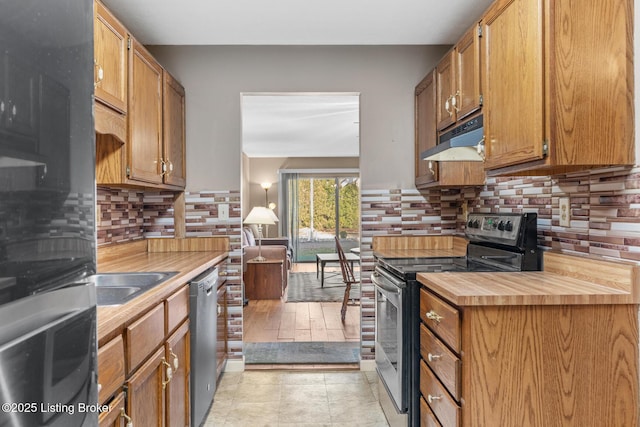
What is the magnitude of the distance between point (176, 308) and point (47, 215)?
137 cm

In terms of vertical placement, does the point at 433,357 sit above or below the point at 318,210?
below

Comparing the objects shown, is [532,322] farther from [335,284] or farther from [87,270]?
[335,284]

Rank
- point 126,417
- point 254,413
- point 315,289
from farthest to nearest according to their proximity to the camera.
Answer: point 315,289 → point 254,413 → point 126,417

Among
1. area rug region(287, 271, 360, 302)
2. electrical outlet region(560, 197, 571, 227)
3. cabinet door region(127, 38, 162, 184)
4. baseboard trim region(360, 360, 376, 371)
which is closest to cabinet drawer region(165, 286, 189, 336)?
cabinet door region(127, 38, 162, 184)

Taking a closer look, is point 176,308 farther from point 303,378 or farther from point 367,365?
point 367,365

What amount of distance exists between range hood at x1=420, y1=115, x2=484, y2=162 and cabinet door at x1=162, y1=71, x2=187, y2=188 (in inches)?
61.0

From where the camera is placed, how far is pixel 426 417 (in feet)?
5.90

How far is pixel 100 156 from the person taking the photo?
207 cm

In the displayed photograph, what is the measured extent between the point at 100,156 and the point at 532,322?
1993 millimetres

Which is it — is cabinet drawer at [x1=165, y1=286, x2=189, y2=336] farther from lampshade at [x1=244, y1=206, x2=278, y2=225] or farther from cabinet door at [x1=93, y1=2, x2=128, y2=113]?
lampshade at [x1=244, y1=206, x2=278, y2=225]

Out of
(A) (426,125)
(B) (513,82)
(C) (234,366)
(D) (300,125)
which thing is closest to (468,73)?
(B) (513,82)

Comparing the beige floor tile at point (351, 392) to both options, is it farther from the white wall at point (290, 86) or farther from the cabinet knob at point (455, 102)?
the cabinet knob at point (455, 102)

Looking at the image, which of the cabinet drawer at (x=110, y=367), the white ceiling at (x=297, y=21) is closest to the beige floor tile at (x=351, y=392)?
the cabinet drawer at (x=110, y=367)

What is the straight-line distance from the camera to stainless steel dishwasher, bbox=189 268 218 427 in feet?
6.71
